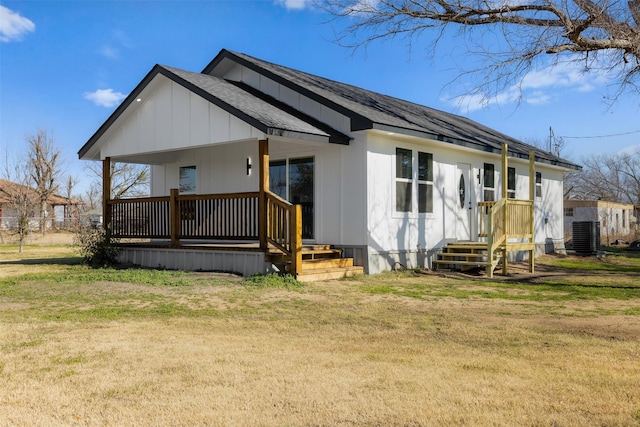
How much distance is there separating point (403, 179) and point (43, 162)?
37.7 m

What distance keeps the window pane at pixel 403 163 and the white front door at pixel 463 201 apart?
210 centimetres

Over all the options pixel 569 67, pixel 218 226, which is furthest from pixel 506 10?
pixel 218 226

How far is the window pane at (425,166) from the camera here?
13125 mm

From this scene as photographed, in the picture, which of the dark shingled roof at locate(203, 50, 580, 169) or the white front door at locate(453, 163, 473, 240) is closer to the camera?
the dark shingled roof at locate(203, 50, 580, 169)

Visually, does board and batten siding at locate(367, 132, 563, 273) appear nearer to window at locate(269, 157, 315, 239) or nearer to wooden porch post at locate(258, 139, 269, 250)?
window at locate(269, 157, 315, 239)

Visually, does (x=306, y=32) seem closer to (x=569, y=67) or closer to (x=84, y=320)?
(x=569, y=67)

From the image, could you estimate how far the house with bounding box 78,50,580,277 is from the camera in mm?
11055

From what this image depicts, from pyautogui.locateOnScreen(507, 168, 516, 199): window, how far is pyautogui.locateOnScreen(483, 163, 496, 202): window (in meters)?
0.79

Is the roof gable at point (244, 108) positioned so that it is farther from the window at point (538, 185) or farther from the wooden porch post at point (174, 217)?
the window at point (538, 185)

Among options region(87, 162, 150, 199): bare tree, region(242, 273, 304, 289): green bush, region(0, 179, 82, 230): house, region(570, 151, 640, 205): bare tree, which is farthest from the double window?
region(570, 151, 640, 205): bare tree

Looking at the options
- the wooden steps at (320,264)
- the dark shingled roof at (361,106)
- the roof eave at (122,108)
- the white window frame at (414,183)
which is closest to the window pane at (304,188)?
the wooden steps at (320,264)

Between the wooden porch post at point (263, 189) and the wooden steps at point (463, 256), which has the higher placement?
the wooden porch post at point (263, 189)

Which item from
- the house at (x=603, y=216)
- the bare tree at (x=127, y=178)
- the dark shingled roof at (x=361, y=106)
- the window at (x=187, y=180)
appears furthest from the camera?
the bare tree at (x=127, y=178)

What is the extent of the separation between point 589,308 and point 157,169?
11937mm
